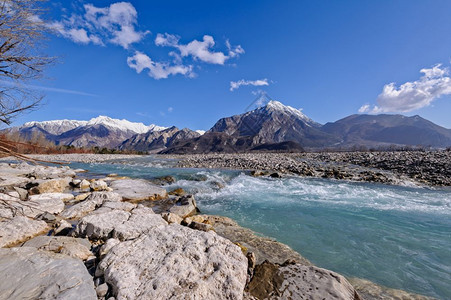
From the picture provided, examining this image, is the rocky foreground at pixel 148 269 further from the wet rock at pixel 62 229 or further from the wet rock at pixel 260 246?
the wet rock at pixel 62 229

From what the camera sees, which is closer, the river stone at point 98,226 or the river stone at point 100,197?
the river stone at point 98,226

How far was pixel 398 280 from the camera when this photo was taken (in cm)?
395

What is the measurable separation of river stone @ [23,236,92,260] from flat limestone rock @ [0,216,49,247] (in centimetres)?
70

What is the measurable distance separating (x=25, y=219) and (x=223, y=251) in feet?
15.9

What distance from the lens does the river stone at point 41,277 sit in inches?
90.0

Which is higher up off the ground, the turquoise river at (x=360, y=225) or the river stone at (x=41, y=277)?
the river stone at (x=41, y=277)

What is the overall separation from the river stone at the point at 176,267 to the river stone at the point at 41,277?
294 millimetres

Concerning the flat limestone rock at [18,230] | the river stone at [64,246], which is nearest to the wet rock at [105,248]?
the river stone at [64,246]

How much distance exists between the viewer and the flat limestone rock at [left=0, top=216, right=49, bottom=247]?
3.91 m

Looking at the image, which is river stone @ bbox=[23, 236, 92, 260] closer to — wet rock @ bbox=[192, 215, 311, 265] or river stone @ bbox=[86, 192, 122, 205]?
wet rock @ bbox=[192, 215, 311, 265]

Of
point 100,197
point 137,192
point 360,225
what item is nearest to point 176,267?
point 100,197

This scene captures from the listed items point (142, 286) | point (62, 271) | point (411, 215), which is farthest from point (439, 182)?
point (62, 271)

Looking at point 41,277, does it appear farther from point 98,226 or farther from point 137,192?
point 137,192

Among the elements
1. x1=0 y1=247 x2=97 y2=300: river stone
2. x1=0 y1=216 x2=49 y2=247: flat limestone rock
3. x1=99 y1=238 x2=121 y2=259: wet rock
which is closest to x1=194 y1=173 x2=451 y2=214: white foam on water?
x1=0 y1=216 x2=49 y2=247: flat limestone rock
